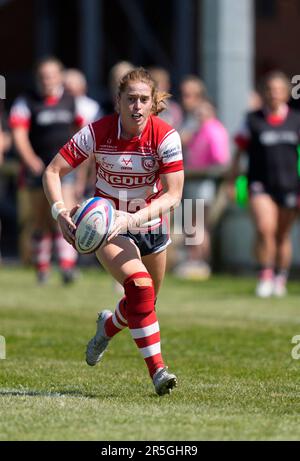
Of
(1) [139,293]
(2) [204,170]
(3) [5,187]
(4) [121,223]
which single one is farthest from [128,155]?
(3) [5,187]

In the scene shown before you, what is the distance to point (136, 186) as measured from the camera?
26.0ft

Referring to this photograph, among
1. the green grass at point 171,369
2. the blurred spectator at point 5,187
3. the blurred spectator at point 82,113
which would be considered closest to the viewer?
the green grass at point 171,369

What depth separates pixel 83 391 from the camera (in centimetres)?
770

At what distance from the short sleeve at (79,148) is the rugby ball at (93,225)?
505mm

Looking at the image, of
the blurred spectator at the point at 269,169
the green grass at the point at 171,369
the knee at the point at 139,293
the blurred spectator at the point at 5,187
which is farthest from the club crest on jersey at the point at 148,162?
the blurred spectator at the point at 5,187

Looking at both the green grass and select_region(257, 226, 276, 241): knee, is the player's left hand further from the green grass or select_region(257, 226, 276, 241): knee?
select_region(257, 226, 276, 241): knee

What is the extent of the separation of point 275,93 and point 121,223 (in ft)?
22.4

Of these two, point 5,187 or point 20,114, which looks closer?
point 20,114

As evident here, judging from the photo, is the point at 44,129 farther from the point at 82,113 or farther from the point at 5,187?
the point at 5,187

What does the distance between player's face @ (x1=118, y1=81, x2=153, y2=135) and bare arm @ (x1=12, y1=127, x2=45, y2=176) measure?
7.07m

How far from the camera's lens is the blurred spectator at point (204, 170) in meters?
16.6

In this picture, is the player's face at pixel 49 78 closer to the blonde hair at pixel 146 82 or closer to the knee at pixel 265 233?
the knee at pixel 265 233

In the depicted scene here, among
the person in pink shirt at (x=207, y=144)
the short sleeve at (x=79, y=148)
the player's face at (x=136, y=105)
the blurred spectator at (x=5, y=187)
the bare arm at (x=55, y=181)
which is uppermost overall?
the player's face at (x=136, y=105)

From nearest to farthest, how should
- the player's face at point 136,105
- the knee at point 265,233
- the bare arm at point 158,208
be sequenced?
the bare arm at point 158,208
the player's face at point 136,105
the knee at point 265,233
